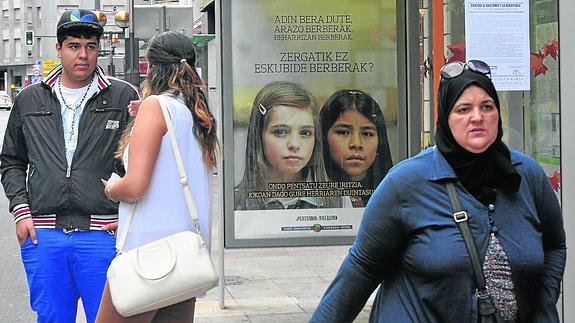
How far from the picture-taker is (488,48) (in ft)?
15.2

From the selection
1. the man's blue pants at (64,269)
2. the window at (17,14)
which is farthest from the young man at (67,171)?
the window at (17,14)

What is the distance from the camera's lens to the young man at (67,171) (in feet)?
14.2

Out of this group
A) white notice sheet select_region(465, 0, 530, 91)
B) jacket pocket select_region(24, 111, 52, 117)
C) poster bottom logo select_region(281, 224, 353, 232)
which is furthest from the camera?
poster bottom logo select_region(281, 224, 353, 232)

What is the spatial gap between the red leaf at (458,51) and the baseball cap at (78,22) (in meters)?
2.04

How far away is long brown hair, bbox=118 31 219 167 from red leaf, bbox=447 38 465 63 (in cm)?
196

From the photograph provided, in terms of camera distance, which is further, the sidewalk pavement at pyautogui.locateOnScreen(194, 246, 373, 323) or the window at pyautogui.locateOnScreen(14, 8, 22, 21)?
the window at pyautogui.locateOnScreen(14, 8, 22, 21)

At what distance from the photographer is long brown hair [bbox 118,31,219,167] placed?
3904 millimetres

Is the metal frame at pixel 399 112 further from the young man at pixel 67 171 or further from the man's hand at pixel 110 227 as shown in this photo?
the man's hand at pixel 110 227

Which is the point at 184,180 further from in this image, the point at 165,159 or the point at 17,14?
the point at 17,14

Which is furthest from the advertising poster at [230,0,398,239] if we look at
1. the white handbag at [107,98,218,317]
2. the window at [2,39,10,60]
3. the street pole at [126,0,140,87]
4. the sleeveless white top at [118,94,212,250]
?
the window at [2,39,10,60]

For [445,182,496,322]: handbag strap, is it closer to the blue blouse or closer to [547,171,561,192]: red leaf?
the blue blouse

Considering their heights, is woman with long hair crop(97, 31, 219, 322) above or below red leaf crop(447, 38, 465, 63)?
below

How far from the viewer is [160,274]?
11.8 feet

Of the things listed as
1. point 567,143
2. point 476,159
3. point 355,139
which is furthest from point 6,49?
point 476,159
